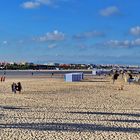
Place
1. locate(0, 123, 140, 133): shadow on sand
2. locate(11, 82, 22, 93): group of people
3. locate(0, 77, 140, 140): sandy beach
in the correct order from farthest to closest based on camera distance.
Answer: locate(11, 82, 22, 93): group of people
locate(0, 123, 140, 133): shadow on sand
locate(0, 77, 140, 140): sandy beach

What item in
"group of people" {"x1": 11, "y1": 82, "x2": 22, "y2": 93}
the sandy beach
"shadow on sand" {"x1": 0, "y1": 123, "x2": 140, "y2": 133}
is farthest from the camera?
"group of people" {"x1": 11, "y1": 82, "x2": 22, "y2": 93}

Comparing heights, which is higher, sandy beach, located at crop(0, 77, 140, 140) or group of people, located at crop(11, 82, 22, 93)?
group of people, located at crop(11, 82, 22, 93)

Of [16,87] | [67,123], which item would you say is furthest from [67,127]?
[16,87]

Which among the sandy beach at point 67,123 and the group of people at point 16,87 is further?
the group of people at point 16,87

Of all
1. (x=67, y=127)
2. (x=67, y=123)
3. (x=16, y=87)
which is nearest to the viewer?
(x=67, y=127)

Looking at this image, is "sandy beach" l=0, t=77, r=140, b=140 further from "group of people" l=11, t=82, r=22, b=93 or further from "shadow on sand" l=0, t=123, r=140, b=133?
"group of people" l=11, t=82, r=22, b=93

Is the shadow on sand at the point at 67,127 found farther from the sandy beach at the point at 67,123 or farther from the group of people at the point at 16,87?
→ the group of people at the point at 16,87

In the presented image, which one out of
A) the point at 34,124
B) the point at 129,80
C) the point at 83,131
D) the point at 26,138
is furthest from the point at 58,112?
the point at 129,80

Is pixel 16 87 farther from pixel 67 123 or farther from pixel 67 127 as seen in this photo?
pixel 67 127

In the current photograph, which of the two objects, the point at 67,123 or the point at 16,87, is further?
the point at 16,87

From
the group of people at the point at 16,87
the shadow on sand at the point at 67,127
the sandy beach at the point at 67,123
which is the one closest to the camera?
the sandy beach at the point at 67,123

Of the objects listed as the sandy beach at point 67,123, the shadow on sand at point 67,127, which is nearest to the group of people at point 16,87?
the sandy beach at point 67,123

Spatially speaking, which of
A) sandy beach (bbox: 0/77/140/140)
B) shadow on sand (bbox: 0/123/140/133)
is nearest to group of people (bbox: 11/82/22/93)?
sandy beach (bbox: 0/77/140/140)

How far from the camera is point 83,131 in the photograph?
1540cm
